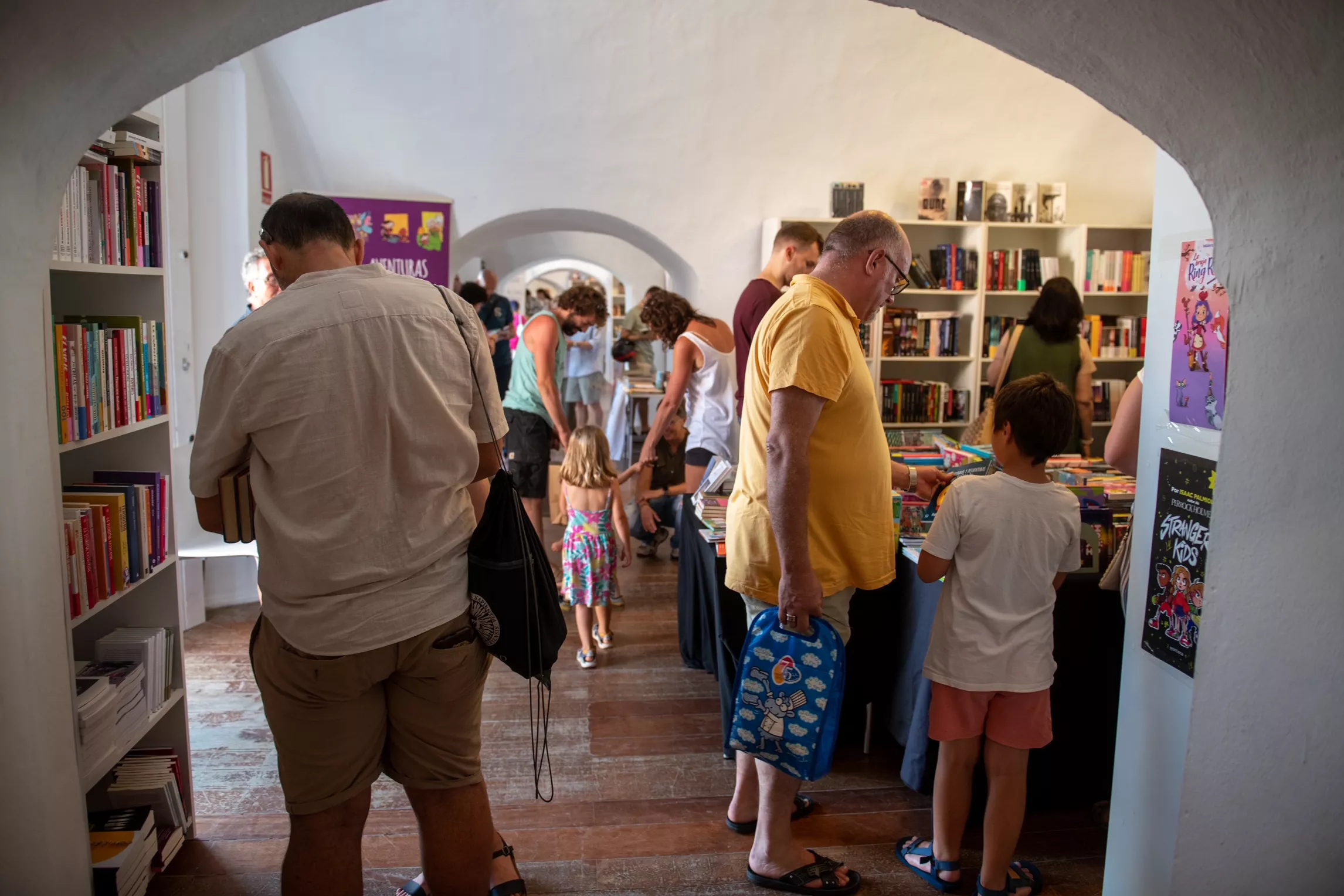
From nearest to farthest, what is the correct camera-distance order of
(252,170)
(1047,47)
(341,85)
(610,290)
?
(1047,47)
(252,170)
(341,85)
(610,290)

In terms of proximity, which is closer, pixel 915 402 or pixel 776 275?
pixel 776 275

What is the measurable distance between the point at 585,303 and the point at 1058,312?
2256mm

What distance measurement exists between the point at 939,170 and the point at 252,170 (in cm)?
414

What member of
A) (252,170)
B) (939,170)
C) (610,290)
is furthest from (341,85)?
(610,290)

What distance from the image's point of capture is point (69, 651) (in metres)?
1.65

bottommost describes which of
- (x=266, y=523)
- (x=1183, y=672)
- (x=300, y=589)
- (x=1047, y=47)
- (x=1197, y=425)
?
(x=1183, y=672)

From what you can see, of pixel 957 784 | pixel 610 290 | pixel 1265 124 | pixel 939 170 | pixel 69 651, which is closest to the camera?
pixel 1265 124

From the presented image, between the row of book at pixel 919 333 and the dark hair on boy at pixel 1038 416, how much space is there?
12.8 ft

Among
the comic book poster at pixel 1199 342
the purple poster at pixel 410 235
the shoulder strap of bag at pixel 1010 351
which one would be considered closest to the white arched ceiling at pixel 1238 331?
the comic book poster at pixel 1199 342

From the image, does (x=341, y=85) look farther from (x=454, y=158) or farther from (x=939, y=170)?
(x=939, y=170)

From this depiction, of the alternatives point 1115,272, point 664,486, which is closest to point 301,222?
point 664,486

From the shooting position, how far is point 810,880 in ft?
7.20

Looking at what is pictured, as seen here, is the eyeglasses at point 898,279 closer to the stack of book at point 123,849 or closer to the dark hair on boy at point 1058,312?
the stack of book at point 123,849

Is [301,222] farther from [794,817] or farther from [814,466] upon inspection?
[794,817]
